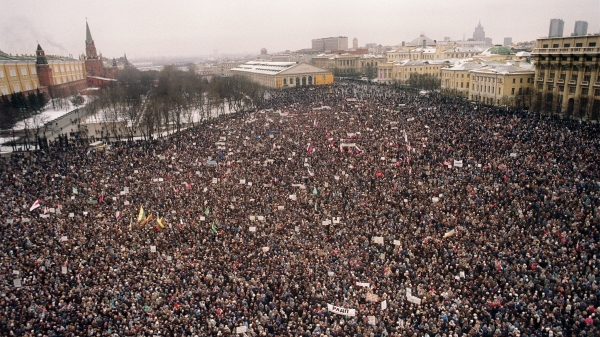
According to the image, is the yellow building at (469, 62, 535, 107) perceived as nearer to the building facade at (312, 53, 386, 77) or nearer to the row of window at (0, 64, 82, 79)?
the row of window at (0, 64, 82, 79)

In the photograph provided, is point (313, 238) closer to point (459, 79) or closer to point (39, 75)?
point (459, 79)

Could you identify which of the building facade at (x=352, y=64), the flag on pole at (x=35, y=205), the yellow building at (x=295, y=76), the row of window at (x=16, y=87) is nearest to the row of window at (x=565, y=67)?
the flag on pole at (x=35, y=205)

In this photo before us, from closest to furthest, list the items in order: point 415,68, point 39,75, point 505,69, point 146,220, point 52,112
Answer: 1. point 146,220
2. point 505,69
3. point 52,112
4. point 39,75
5. point 415,68

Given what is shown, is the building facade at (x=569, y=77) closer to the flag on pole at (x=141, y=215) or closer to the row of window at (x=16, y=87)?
the flag on pole at (x=141, y=215)

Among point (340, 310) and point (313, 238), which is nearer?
point (340, 310)

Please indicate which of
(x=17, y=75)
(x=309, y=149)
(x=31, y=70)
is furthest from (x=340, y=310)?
(x=31, y=70)
